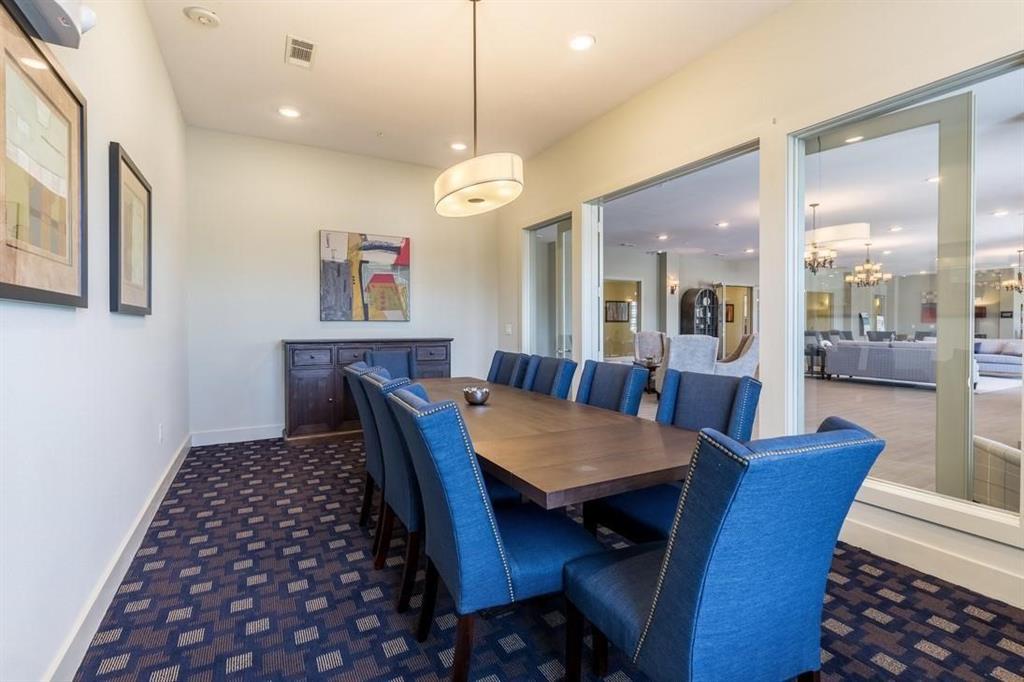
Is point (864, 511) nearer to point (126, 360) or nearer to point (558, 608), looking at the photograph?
point (558, 608)

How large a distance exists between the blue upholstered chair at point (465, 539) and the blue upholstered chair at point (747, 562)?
30 centimetres

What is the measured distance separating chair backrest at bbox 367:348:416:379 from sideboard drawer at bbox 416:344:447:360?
180mm

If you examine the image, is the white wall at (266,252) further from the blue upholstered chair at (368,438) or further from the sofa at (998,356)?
the sofa at (998,356)

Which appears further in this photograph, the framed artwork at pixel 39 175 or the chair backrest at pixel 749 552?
the framed artwork at pixel 39 175

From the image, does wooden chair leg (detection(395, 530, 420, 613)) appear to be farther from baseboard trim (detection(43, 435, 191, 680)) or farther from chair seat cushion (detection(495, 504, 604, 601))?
baseboard trim (detection(43, 435, 191, 680))

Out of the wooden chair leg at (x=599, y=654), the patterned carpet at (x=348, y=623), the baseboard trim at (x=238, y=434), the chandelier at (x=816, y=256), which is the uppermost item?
the chandelier at (x=816, y=256)

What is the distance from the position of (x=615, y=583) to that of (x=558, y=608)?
0.81 metres

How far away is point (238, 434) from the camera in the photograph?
4.78 m

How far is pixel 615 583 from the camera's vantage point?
4.33 feet

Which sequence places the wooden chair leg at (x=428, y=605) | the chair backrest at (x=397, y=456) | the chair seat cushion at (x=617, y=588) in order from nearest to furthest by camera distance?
the chair seat cushion at (x=617, y=588) < the wooden chair leg at (x=428, y=605) < the chair backrest at (x=397, y=456)

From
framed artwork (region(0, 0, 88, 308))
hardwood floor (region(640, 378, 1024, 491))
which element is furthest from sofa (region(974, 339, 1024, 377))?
framed artwork (region(0, 0, 88, 308))

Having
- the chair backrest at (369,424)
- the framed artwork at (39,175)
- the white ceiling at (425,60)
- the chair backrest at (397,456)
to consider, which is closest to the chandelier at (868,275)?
the white ceiling at (425,60)

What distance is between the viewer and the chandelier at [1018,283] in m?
2.33

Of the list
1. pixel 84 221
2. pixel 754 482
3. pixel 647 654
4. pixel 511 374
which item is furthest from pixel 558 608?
pixel 84 221
